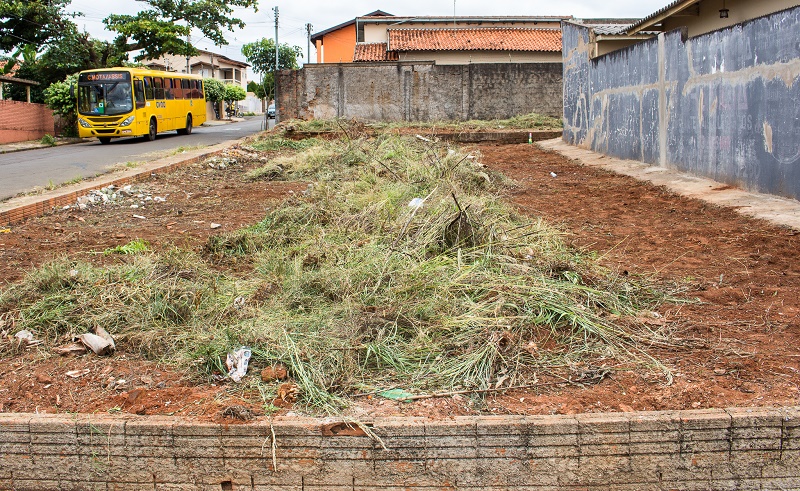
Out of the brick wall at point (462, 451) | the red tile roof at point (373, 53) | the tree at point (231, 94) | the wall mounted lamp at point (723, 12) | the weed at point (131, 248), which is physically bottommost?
the brick wall at point (462, 451)

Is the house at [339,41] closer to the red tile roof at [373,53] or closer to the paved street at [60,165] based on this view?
the red tile roof at [373,53]

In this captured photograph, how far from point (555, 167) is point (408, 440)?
42.1ft

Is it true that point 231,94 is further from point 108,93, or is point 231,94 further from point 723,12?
point 723,12

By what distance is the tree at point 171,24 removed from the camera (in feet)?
109

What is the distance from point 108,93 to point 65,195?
58.0 ft

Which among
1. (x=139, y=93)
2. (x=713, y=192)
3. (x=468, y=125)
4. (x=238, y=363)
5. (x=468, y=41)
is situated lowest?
(x=238, y=363)

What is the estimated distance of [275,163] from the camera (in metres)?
14.9

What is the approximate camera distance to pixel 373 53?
4175cm

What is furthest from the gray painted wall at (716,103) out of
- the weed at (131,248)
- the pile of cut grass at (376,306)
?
the weed at (131,248)

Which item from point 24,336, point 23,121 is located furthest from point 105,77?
point 24,336

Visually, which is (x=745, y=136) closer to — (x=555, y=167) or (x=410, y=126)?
(x=555, y=167)

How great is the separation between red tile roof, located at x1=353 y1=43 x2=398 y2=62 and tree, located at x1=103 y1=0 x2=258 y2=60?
787 centimetres

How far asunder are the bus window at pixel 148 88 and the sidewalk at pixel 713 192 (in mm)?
17332

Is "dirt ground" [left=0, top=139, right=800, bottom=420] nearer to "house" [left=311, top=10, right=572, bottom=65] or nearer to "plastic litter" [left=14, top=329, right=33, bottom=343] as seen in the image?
"plastic litter" [left=14, top=329, right=33, bottom=343]
